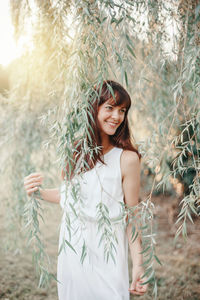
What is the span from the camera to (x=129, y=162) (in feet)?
4.13

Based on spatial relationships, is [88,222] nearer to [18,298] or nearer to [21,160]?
[21,160]

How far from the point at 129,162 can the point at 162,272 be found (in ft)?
7.61

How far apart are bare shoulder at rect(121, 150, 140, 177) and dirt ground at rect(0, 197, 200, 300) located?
4.09ft

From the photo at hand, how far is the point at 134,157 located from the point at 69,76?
0.47m

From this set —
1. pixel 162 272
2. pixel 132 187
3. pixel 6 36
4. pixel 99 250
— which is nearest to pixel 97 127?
pixel 132 187

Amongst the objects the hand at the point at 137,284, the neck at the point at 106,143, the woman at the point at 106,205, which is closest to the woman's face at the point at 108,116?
the woman at the point at 106,205

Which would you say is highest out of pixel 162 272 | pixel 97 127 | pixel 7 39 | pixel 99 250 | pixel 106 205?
pixel 7 39

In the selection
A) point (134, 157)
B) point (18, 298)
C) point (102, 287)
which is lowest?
point (18, 298)

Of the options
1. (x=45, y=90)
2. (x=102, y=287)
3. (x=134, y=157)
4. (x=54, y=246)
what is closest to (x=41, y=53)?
(x=45, y=90)

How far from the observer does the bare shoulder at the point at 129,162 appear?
1.26 m

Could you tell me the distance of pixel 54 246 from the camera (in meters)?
3.83

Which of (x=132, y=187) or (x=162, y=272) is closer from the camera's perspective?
(x=132, y=187)

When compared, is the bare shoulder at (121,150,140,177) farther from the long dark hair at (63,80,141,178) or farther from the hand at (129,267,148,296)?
the hand at (129,267,148,296)

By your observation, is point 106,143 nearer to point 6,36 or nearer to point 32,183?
point 32,183
